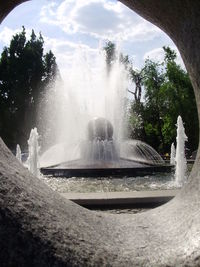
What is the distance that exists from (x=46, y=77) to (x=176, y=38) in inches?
1297

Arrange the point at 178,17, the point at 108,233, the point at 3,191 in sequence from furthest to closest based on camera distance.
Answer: the point at 178,17, the point at 108,233, the point at 3,191

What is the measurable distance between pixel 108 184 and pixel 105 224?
23.1 feet

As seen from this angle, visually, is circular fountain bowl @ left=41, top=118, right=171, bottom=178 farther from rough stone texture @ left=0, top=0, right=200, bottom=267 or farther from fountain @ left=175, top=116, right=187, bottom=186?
rough stone texture @ left=0, top=0, right=200, bottom=267

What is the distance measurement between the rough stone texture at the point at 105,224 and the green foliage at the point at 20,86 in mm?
30374

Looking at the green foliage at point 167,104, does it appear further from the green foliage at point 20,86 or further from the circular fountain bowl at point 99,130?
the circular fountain bowl at point 99,130

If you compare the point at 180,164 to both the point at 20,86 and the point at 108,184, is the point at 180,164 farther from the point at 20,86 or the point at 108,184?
the point at 20,86

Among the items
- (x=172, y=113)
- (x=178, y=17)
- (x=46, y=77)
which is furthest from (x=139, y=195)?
(x=46, y=77)

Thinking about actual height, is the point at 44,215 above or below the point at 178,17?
below

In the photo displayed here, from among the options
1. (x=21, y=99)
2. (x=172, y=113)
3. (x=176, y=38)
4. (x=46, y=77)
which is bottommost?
(x=176, y=38)

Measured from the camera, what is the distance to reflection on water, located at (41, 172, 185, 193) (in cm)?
832

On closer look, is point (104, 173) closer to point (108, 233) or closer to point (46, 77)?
point (108, 233)

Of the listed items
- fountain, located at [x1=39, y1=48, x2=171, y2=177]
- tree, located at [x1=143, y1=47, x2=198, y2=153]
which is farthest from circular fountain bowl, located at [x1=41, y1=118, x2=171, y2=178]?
tree, located at [x1=143, y1=47, x2=198, y2=153]

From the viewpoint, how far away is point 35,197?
1939 millimetres

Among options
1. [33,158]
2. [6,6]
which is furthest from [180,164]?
[6,6]
